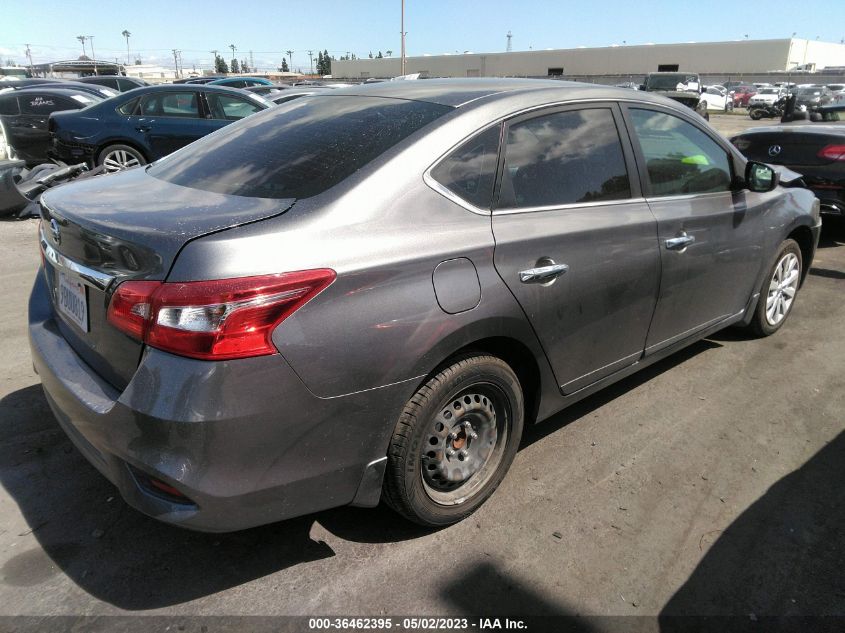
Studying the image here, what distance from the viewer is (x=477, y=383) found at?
2566 millimetres

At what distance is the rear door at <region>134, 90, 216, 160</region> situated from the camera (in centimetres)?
912

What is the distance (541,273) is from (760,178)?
213 centimetres

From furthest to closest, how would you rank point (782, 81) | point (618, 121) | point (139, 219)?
point (782, 81) < point (618, 121) < point (139, 219)

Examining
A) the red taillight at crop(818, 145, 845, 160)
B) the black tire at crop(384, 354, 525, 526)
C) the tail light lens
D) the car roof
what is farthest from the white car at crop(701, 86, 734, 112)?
the tail light lens

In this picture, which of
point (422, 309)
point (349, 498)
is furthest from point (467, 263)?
point (349, 498)

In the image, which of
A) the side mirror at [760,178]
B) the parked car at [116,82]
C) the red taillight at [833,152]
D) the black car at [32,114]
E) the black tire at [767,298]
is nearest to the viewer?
the side mirror at [760,178]

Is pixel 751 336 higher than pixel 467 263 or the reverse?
the reverse

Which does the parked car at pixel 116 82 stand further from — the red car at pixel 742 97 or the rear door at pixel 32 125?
the red car at pixel 742 97

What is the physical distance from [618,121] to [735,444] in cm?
178

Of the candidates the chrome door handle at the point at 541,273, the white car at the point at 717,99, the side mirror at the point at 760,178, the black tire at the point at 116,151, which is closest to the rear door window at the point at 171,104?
the black tire at the point at 116,151

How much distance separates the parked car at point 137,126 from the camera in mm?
9086

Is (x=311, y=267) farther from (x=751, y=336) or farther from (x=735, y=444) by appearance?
(x=751, y=336)

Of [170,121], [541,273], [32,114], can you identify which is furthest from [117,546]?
[32,114]

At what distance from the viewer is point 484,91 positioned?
9.33 ft
